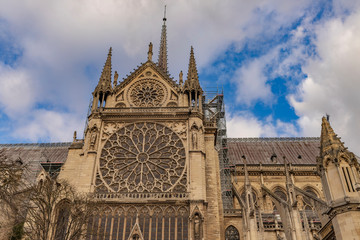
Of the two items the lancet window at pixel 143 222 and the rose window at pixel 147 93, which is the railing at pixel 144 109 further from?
the lancet window at pixel 143 222

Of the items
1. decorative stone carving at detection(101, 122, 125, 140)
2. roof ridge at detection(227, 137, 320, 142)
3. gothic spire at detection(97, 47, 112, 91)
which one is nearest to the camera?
decorative stone carving at detection(101, 122, 125, 140)

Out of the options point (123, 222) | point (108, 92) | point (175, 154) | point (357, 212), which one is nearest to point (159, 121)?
point (175, 154)

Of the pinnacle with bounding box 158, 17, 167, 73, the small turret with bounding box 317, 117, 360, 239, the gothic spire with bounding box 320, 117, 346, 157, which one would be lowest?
the small turret with bounding box 317, 117, 360, 239

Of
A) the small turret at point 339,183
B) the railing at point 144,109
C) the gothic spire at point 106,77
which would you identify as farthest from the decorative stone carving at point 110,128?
the small turret at point 339,183

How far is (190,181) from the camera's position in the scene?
26391mm

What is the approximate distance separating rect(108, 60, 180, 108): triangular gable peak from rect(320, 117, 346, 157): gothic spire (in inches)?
718

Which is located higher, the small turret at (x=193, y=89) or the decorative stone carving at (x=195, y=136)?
the small turret at (x=193, y=89)

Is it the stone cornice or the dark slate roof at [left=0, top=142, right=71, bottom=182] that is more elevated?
the dark slate roof at [left=0, top=142, right=71, bottom=182]

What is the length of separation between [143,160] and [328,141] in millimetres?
16653

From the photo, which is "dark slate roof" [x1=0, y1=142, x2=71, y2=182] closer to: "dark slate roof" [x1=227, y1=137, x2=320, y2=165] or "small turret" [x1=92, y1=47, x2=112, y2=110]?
"small turret" [x1=92, y1=47, x2=112, y2=110]

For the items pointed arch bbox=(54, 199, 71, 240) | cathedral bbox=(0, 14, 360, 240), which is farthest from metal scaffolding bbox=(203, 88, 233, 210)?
pointed arch bbox=(54, 199, 71, 240)

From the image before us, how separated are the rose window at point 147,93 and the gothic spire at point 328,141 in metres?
18.8

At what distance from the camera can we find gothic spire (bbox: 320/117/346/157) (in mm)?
13191

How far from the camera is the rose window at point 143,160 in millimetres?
26703
